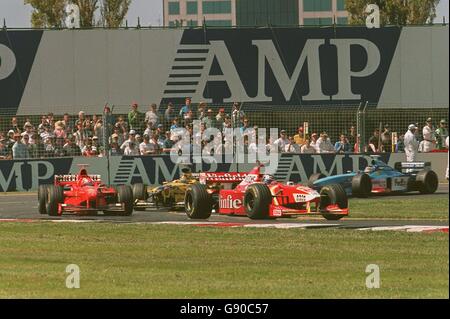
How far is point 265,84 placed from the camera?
4094 cm

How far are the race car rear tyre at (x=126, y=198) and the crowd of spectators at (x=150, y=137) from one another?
7463 mm

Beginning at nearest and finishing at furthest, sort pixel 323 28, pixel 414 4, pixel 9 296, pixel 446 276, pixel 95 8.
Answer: pixel 9 296
pixel 446 276
pixel 323 28
pixel 95 8
pixel 414 4

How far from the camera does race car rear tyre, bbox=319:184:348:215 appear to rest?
1991cm

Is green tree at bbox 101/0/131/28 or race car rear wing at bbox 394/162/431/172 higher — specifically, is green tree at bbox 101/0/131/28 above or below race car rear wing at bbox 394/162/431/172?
above

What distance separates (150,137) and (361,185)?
7045mm

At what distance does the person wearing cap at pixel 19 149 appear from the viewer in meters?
30.1

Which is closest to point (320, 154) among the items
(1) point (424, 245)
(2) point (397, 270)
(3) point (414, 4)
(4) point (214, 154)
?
(4) point (214, 154)

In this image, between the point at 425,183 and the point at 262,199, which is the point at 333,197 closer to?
the point at 262,199

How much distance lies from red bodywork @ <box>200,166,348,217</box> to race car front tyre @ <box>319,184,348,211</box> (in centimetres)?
6

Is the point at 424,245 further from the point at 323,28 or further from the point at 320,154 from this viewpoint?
the point at 323,28

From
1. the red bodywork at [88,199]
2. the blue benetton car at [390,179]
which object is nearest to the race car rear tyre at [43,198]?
the red bodywork at [88,199]

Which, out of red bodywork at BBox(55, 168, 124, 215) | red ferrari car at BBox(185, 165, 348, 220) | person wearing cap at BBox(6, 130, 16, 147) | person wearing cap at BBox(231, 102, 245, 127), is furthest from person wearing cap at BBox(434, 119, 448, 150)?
red bodywork at BBox(55, 168, 124, 215)

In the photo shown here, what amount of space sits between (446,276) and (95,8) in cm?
4003

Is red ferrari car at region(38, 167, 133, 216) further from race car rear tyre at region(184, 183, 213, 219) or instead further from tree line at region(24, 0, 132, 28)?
tree line at region(24, 0, 132, 28)
